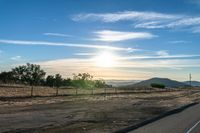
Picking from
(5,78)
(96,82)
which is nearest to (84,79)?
(96,82)

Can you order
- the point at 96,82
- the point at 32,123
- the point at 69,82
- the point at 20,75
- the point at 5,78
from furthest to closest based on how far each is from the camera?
the point at 96,82, the point at 69,82, the point at 20,75, the point at 5,78, the point at 32,123

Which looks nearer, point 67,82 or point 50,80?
point 50,80

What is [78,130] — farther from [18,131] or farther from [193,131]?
[193,131]

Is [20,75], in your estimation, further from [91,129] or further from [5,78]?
[91,129]

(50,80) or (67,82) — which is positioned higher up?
(50,80)

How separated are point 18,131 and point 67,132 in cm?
186

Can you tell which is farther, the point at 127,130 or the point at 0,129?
the point at 127,130

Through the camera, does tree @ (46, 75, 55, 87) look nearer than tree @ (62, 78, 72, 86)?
Yes

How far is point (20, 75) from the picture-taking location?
99.1 meters

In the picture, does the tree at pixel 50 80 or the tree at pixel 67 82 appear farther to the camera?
the tree at pixel 67 82

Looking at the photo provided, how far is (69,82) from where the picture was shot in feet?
354

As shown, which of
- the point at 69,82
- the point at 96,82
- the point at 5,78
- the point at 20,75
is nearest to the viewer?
the point at 5,78

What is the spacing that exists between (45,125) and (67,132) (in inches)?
109

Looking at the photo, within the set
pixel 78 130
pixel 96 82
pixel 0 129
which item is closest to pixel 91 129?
pixel 78 130
